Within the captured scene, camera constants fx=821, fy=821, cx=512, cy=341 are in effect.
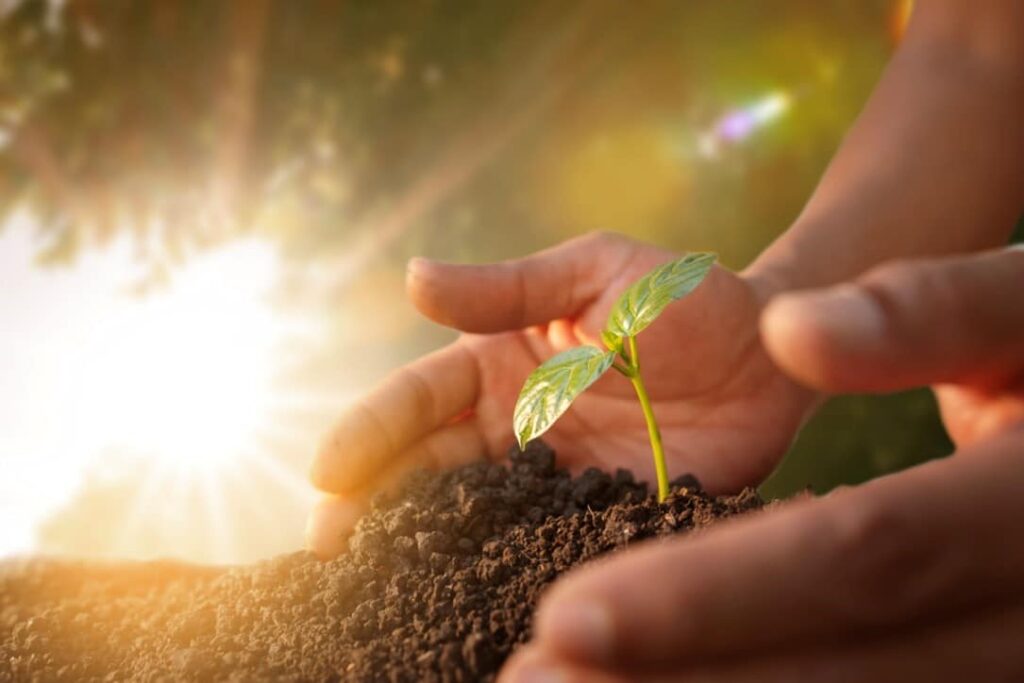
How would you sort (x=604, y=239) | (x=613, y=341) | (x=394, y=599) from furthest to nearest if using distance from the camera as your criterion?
1. (x=604, y=239)
2. (x=613, y=341)
3. (x=394, y=599)

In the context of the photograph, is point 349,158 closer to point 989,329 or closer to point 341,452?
point 341,452

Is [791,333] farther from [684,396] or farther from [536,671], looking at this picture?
[684,396]

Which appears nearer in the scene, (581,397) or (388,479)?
Answer: (388,479)

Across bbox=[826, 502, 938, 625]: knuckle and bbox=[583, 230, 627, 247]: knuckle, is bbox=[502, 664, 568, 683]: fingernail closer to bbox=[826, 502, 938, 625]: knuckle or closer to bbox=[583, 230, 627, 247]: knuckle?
bbox=[826, 502, 938, 625]: knuckle

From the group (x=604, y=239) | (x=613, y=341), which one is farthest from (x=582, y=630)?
(x=604, y=239)

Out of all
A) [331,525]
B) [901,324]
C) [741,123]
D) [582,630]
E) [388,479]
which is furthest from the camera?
[741,123]

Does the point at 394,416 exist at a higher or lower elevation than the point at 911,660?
higher

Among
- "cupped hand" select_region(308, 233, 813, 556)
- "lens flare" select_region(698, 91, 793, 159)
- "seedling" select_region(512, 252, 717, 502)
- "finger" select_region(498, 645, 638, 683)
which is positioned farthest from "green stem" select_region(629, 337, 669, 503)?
"lens flare" select_region(698, 91, 793, 159)
